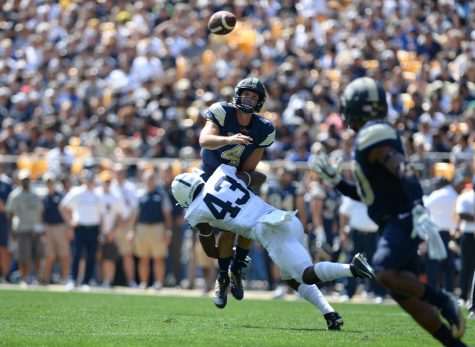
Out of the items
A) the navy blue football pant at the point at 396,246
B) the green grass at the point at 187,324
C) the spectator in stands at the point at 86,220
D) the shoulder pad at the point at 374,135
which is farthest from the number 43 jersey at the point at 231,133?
the spectator in stands at the point at 86,220

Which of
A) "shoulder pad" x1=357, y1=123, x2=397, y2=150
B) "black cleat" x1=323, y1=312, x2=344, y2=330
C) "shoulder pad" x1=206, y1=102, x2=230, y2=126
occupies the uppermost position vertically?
"shoulder pad" x1=206, y1=102, x2=230, y2=126

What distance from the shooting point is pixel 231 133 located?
35.0 feet

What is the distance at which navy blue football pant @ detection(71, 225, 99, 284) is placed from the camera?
1912cm

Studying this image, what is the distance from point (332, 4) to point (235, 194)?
1433cm

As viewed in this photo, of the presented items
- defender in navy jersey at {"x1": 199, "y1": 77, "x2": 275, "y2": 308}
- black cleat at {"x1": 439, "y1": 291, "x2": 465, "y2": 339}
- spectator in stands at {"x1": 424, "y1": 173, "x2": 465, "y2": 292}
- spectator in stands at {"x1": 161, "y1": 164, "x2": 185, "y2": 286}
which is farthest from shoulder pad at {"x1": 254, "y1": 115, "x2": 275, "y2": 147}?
spectator in stands at {"x1": 161, "y1": 164, "x2": 185, "y2": 286}

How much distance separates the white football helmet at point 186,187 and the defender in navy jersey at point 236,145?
1.06 ft

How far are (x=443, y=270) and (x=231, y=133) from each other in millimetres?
7095

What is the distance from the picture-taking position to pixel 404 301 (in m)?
7.39

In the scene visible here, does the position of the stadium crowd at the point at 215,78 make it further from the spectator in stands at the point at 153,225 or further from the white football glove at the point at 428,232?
the white football glove at the point at 428,232

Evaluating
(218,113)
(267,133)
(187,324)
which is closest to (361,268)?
(187,324)

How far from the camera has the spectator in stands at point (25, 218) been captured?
63.2ft

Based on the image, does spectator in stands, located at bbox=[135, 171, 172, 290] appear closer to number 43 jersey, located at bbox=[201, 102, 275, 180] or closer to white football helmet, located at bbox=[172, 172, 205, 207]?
number 43 jersey, located at bbox=[201, 102, 275, 180]

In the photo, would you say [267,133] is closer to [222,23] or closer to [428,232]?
[222,23]

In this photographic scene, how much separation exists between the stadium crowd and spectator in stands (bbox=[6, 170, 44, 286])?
3.08 ft
